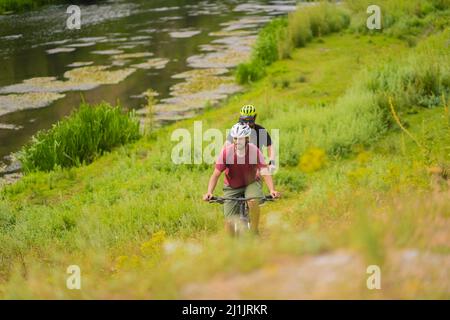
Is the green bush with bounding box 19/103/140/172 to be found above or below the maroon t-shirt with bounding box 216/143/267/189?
below


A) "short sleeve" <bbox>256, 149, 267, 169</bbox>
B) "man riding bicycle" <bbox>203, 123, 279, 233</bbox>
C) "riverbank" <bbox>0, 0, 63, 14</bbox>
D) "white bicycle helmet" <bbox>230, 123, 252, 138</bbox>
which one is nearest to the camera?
"white bicycle helmet" <bbox>230, 123, 252, 138</bbox>

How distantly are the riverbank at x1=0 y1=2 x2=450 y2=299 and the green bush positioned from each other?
1.93ft

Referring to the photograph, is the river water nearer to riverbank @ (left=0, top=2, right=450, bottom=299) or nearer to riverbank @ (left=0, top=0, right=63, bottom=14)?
riverbank @ (left=0, top=0, right=63, bottom=14)

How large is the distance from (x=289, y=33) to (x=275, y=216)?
20728 mm

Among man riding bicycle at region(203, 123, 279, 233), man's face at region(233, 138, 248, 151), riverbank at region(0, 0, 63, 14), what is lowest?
man riding bicycle at region(203, 123, 279, 233)

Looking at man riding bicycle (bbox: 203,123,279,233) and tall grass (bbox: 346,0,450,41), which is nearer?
man riding bicycle (bbox: 203,123,279,233)

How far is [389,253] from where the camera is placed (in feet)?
11.9

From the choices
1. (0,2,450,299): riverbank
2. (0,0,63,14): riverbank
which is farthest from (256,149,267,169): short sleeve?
(0,0,63,14): riverbank

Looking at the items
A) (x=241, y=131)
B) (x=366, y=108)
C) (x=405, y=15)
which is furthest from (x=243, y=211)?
(x=405, y=15)

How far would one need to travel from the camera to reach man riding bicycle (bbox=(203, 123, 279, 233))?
6.15 metres

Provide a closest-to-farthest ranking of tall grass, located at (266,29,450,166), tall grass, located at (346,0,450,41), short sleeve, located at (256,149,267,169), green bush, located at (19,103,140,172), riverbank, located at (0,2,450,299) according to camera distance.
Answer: riverbank, located at (0,2,450,299) → short sleeve, located at (256,149,267,169) → tall grass, located at (266,29,450,166) → green bush, located at (19,103,140,172) → tall grass, located at (346,0,450,41)

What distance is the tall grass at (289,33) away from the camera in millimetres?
20703

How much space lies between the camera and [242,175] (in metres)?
6.38

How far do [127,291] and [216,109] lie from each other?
13.1 meters
